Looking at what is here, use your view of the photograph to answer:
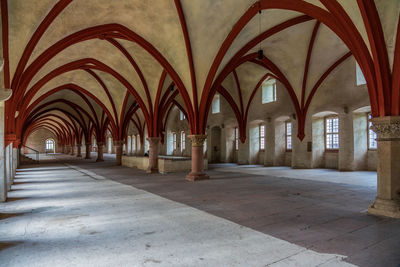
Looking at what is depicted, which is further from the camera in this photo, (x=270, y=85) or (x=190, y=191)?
(x=270, y=85)

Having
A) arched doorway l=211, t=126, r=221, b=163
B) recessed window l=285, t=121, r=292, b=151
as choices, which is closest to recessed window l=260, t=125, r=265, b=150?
recessed window l=285, t=121, r=292, b=151

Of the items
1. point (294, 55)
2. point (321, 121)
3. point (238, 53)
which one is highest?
point (294, 55)

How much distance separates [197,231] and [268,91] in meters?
16.9

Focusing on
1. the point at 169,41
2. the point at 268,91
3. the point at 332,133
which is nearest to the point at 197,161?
the point at 169,41

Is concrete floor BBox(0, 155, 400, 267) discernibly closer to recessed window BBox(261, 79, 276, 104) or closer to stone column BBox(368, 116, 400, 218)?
stone column BBox(368, 116, 400, 218)

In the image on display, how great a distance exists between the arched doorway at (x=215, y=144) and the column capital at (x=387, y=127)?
730 inches

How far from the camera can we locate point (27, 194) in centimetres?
852

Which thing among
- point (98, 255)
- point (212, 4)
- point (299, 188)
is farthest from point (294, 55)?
point (98, 255)

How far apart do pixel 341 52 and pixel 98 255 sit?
589 inches

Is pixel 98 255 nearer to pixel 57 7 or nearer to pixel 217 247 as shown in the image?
pixel 217 247

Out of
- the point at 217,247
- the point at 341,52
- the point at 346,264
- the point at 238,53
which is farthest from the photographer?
the point at 341,52

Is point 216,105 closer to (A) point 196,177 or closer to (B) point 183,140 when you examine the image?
(B) point 183,140

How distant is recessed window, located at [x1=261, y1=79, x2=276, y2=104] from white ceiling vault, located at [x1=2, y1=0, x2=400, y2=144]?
11.5 ft

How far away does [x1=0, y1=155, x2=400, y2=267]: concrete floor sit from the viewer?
345cm
